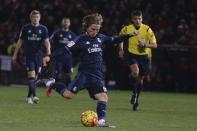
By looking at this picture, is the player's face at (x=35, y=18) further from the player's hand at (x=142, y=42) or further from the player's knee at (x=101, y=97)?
the player's knee at (x=101, y=97)

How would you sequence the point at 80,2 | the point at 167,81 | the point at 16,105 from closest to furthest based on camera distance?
the point at 16,105 → the point at 167,81 → the point at 80,2

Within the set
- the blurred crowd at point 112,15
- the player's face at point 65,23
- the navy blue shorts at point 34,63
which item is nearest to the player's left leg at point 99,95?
the navy blue shorts at point 34,63

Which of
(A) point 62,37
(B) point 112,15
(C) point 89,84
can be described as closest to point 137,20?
(C) point 89,84

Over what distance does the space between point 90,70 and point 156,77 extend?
571 inches

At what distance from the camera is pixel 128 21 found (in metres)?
30.6

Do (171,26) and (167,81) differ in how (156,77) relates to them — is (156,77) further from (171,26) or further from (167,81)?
(171,26)

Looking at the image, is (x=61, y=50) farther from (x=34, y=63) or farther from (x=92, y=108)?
(x=92, y=108)

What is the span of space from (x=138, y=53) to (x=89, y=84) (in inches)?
202

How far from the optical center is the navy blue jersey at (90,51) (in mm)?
13156

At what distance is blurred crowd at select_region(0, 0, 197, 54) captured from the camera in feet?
96.2

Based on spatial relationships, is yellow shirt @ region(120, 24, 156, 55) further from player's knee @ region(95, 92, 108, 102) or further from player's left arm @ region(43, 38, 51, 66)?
player's knee @ region(95, 92, 108, 102)

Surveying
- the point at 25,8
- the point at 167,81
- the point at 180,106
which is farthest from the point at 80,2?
the point at 180,106

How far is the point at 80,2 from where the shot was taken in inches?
1282

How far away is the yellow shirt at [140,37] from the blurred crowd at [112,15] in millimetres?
10287
